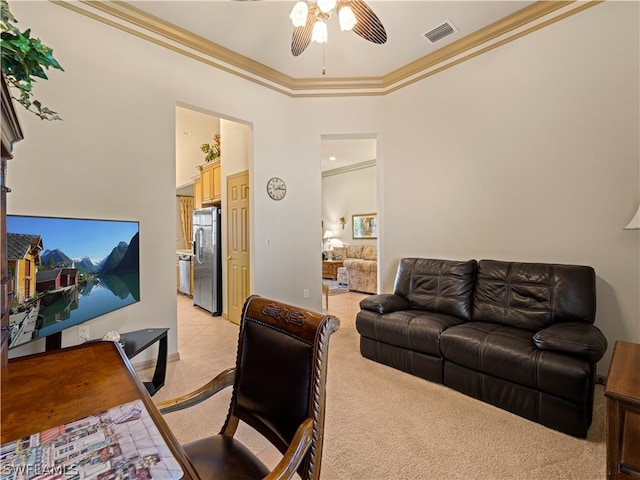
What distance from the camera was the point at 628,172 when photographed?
2402 mm

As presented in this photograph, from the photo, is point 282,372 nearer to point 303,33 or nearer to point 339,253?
point 303,33

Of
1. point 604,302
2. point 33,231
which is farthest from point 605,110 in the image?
point 33,231

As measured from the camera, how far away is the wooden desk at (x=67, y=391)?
0.73 meters

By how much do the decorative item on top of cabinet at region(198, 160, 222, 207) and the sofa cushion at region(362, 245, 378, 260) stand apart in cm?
425

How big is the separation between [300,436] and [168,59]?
3480mm

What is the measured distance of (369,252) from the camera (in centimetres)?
793

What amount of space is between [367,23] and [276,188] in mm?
2114

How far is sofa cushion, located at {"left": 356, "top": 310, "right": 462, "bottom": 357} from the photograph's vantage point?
250 centimetres

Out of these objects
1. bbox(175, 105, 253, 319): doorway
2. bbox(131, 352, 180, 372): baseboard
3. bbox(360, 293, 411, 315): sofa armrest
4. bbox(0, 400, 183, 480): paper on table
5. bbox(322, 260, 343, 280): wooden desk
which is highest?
bbox(175, 105, 253, 319): doorway

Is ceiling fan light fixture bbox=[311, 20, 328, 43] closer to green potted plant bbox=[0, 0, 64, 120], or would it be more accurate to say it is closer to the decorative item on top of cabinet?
green potted plant bbox=[0, 0, 64, 120]

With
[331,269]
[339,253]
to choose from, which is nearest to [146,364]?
[331,269]

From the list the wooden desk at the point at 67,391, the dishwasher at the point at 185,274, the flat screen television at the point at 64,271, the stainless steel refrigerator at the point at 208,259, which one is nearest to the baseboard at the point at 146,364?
the flat screen television at the point at 64,271

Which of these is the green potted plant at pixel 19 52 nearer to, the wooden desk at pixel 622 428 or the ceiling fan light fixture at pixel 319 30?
the ceiling fan light fixture at pixel 319 30

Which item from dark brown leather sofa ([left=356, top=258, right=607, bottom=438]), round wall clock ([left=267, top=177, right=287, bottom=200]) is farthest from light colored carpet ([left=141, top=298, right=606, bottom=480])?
round wall clock ([left=267, top=177, right=287, bottom=200])
